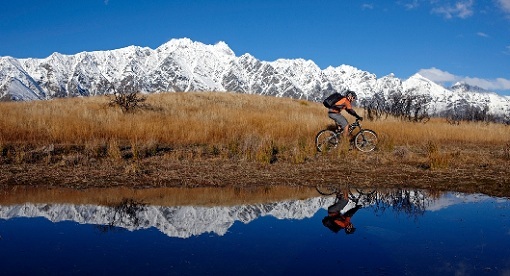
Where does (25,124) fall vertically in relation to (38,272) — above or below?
above

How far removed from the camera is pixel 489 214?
7.40m

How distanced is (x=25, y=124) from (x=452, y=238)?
40.9 ft

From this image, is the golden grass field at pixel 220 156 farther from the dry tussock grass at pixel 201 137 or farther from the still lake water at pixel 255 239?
Result: the still lake water at pixel 255 239

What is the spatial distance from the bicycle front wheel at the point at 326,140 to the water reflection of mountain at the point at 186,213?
19.8 ft

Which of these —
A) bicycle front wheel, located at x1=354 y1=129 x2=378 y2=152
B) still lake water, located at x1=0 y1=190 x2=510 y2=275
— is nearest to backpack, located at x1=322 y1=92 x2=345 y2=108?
bicycle front wheel, located at x1=354 y1=129 x2=378 y2=152

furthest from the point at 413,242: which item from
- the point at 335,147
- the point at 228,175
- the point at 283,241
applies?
the point at 335,147

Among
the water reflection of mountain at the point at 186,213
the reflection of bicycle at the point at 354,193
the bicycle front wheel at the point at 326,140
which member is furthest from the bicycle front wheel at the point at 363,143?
the water reflection of mountain at the point at 186,213

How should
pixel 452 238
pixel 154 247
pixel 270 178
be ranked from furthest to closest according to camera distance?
pixel 270 178 → pixel 452 238 → pixel 154 247

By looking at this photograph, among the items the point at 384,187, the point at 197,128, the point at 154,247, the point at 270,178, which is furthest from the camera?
the point at 197,128

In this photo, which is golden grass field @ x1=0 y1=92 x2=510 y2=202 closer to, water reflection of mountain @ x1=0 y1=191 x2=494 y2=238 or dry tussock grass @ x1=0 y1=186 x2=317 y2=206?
dry tussock grass @ x1=0 y1=186 x2=317 y2=206

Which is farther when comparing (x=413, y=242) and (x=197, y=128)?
(x=197, y=128)

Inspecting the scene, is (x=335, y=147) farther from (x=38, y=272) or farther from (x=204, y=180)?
(x=38, y=272)

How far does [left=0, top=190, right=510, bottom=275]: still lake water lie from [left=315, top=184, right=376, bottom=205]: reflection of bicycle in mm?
147

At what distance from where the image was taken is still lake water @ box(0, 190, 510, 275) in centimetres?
491
